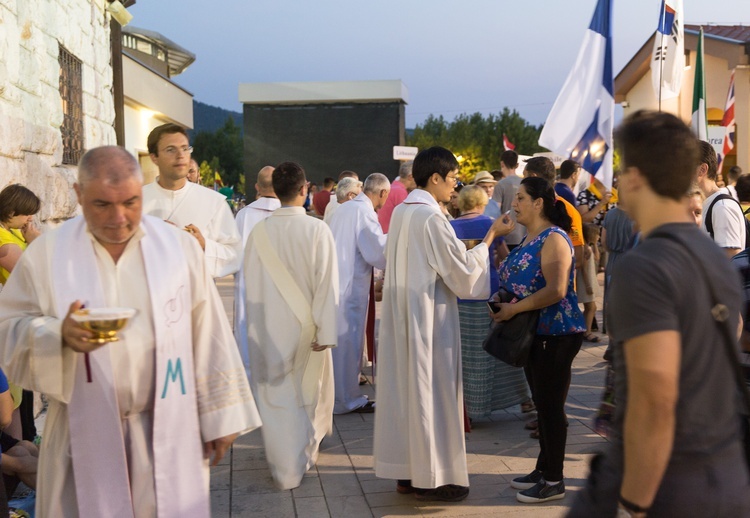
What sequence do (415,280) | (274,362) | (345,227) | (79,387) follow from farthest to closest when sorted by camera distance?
(345,227) < (274,362) < (415,280) < (79,387)

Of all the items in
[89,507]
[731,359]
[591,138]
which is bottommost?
[89,507]

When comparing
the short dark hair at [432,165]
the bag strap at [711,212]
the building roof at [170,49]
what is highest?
the building roof at [170,49]

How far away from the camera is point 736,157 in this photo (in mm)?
23297

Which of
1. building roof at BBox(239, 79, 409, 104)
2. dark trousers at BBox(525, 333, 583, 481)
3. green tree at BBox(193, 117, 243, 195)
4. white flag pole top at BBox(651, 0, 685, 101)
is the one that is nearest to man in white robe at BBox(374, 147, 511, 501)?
dark trousers at BBox(525, 333, 583, 481)

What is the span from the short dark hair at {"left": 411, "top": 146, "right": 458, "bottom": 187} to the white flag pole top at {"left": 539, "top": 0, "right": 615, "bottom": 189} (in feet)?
11.7

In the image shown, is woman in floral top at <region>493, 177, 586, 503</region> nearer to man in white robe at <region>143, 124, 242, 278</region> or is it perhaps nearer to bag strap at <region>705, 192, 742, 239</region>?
bag strap at <region>705, 192, 742, 239</region>

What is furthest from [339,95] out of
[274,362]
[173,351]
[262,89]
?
[173,351]

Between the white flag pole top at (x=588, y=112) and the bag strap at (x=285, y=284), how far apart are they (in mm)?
3768

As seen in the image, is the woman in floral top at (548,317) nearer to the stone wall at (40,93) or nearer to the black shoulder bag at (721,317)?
the black shoulder bag at (721,317)

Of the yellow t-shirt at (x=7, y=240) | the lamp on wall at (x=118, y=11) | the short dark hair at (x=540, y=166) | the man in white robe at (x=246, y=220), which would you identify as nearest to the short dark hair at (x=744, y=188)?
the short dark hair at (x=540, y=166)

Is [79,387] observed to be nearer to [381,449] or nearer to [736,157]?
[381,449]

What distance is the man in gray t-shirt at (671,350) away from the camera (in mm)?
2146

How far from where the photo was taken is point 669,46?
967 cm

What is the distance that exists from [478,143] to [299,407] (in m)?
58.3
